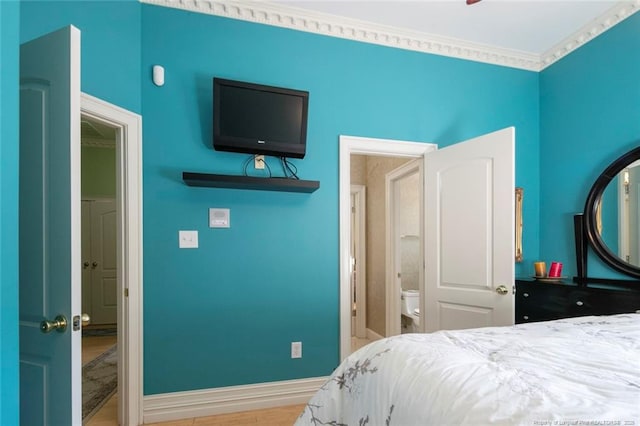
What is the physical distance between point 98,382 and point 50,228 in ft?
7.76

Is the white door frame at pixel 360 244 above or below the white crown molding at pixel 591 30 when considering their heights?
below

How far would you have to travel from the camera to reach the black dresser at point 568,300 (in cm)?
186

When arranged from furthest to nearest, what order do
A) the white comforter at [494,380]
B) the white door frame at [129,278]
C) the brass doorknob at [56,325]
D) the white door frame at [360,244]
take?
the white door frame at [360,244]
the white door frame at [129,278]
the brass doorknob at [56,325]
the white comforter at [494,380]

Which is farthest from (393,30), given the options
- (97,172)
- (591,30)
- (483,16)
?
(97,172)

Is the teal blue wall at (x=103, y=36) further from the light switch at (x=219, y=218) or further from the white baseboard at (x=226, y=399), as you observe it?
the white baseboard at (x=226, y=399)

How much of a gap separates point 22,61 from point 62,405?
1314 millimetres

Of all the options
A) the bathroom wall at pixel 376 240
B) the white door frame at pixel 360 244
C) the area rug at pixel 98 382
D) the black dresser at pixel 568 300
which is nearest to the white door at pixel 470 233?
the black dresser at pixel 568 300

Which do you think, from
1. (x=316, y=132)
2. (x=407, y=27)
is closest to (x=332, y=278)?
(x=316, y=132)

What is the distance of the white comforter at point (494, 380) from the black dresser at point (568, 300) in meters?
0.78

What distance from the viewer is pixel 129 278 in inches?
80.4

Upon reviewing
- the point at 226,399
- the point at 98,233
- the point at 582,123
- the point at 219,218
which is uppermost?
the point at 582,123

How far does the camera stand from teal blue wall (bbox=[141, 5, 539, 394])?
2.16 m

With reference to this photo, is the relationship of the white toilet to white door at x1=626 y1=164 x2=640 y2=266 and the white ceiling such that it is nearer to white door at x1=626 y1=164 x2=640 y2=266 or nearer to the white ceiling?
white door at x1=626 y1=164 x2=640 y2=266

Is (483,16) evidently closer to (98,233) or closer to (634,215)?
(634,215)
